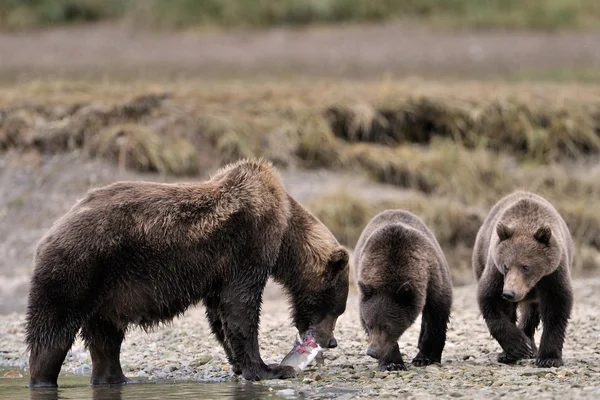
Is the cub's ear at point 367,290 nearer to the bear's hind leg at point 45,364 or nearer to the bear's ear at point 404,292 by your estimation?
the bear's ear at point 404,292

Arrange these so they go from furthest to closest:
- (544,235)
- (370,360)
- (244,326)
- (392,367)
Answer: (370,360) → (392,367) → (544,235) → (244,326)

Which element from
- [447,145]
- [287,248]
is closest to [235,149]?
[447,145]

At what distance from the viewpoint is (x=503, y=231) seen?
905cm

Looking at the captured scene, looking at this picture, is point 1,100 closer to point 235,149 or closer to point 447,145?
point 235,149

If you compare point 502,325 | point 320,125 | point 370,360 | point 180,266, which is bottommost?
point 370,360

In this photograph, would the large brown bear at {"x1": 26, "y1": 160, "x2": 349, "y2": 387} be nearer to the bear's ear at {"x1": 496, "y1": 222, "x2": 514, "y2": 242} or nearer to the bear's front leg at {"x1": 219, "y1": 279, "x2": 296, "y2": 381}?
the bear's front leg at {"x1": 219, "y1": 279, "x2": 296, "y2": 381}

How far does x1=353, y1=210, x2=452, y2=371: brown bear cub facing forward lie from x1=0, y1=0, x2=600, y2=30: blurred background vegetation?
14.1 m

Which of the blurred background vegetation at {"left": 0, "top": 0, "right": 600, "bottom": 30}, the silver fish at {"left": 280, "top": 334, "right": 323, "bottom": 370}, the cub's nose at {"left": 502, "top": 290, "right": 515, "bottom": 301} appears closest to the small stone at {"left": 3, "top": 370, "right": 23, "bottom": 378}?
the silver fish at {"left": 280, "top": 334, "right": 323, "bottom": 370}

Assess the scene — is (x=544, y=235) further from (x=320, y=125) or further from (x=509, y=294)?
(x=320, y=125)

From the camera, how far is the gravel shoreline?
25.9ft

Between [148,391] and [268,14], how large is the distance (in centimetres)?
1547

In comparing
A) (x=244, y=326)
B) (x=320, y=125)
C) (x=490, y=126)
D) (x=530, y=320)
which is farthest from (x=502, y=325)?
(x=490, y=126)

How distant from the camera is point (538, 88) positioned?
18.8m

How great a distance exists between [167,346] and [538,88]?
10.2m
